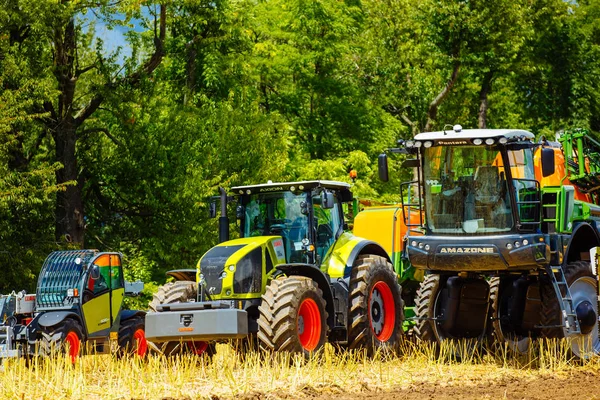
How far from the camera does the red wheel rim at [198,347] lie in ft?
49.3

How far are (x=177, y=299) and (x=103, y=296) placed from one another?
4.34 m

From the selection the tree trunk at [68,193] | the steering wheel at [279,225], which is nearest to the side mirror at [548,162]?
the steering wheel at [279,225]

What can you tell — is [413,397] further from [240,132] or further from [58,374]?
[240,132]

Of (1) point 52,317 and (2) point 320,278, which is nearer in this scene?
(2) point 320,278

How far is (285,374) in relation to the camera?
12.6 m

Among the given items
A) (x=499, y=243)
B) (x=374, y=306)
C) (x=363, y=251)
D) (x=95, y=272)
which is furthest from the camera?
(x=95, y=272)

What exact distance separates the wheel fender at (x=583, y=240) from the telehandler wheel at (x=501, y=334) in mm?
1364

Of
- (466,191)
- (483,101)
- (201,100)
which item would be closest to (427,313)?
(466,191)

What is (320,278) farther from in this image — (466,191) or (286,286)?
(466,191)

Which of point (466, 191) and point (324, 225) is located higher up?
point (466, 191)

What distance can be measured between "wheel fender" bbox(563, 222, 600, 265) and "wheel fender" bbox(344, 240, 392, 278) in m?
2.95

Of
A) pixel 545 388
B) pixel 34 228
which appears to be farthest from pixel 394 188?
pixel 545 388

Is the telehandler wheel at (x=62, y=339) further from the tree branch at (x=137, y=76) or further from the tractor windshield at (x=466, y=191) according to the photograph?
the tree branch at (x=137, y=76)

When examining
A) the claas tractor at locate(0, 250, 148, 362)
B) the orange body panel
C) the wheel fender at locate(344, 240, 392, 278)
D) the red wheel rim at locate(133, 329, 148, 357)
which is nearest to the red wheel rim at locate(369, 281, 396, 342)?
the wheel fender at locate(344, 240, 392, 278)
